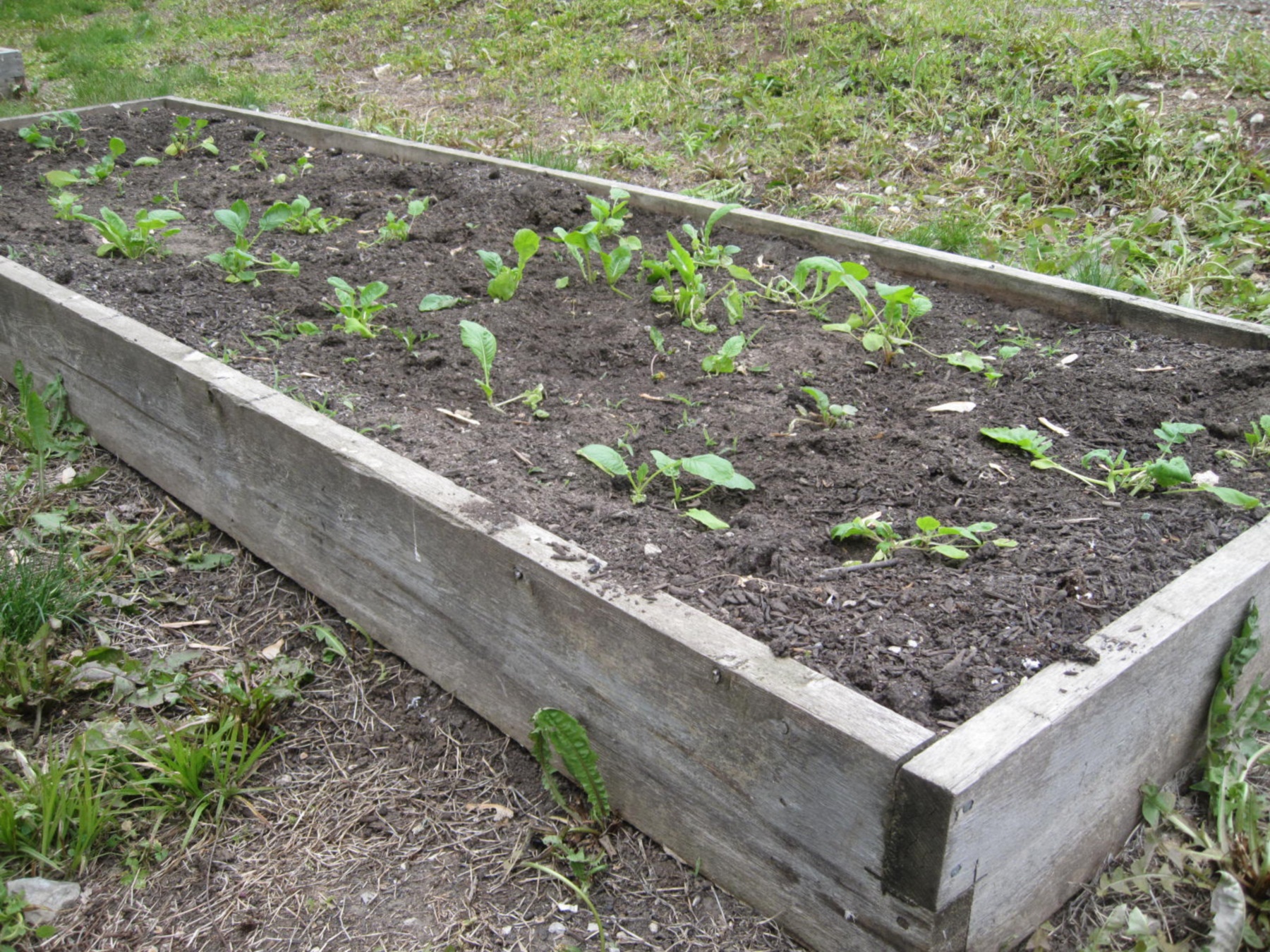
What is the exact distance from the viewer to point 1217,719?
1746 mm

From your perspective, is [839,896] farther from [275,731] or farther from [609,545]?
[275,731]

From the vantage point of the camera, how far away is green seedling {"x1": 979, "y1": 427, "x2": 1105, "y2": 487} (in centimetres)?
210

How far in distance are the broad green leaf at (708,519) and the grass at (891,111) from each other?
69.7 inches

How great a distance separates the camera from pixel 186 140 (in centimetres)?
497

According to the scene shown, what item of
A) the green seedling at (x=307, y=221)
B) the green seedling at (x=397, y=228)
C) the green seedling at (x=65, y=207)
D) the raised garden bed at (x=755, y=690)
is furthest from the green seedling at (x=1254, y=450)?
the green seedling at (x=65, y=207)

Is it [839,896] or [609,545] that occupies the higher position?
[609,545]

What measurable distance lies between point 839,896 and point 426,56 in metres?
6.83

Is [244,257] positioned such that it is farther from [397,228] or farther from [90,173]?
[90,173]

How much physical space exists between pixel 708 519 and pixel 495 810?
68 centimetres

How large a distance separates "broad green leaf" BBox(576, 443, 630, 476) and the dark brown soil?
0.28ft

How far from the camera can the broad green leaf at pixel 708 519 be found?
198 cm

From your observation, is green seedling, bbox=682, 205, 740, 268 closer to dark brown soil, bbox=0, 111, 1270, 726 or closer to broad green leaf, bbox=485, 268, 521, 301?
dark brown soil, bbox=0, 111, 1270, 726

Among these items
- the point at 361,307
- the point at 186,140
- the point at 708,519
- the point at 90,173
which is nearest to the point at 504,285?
the point at 361,307

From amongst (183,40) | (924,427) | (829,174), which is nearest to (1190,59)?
(829,174)
